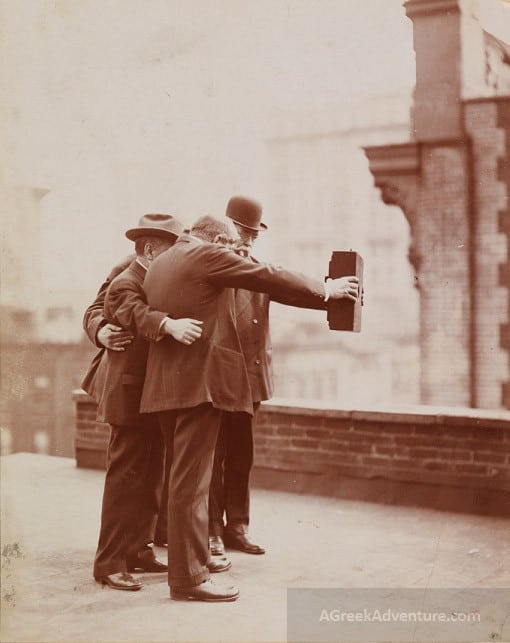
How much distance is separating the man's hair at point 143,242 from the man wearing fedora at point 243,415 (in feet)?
2.21

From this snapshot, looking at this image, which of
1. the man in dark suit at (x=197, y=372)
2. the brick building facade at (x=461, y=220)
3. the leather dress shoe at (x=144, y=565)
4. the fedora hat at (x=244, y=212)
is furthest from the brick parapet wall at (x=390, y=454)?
the brick building facade at (x=461, y=220)

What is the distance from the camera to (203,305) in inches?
152

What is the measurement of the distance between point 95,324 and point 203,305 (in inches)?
26.9

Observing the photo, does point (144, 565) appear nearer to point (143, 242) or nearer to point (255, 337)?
point (255, 337)

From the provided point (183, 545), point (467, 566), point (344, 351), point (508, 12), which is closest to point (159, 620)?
point (183, 545)

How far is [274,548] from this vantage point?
15.5 ft

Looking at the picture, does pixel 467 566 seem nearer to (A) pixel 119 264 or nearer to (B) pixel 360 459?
(B) pixel 360 459

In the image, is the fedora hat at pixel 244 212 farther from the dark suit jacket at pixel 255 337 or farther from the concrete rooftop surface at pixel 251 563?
the concrete rooftop surface at pixel 251 563

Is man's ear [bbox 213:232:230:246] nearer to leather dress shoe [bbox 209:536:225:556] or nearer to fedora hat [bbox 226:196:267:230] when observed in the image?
fedora hat [bbox 226:196:267:230]

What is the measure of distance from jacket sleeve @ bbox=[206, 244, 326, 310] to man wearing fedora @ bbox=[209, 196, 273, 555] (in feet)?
3.03

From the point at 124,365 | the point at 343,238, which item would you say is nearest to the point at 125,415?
the point at 124,365

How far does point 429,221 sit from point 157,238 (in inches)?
191

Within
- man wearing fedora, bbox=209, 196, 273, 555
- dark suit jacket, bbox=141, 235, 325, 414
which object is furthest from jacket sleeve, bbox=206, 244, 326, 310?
man wearing fedora, bbox=209, 196, 273, 555

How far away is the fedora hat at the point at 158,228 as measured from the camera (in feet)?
13.7
